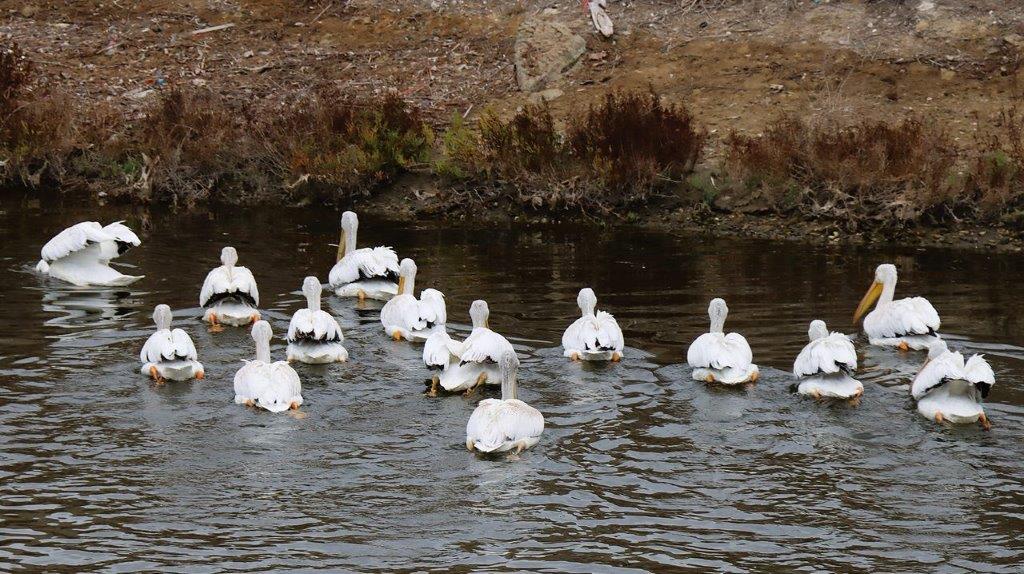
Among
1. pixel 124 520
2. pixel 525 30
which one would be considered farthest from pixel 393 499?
pixel 525 30

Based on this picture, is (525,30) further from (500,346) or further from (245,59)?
(500,346)

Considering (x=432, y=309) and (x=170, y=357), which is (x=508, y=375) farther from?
(x=170, y=357)

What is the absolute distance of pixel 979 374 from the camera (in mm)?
9953

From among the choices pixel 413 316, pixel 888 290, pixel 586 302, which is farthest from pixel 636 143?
pixel 413 316

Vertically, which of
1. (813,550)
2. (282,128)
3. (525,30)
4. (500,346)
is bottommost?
(813,550)

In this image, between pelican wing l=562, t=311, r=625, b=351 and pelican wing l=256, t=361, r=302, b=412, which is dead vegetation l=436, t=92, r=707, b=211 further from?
pelican wing l=256, t=361, r=302, b=412

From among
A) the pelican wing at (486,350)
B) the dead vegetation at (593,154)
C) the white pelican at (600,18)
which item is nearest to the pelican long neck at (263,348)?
the pelican wing at (486,350)

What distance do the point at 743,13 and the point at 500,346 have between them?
12380mm

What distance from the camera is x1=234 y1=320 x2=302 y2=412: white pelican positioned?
1039 cm

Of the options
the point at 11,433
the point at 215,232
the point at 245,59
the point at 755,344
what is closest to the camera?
the point at 11,433

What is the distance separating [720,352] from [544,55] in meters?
11.0

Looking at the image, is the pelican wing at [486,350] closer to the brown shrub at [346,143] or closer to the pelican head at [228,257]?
the pelican head at [228,257]

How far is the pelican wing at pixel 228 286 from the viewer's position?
519 inches

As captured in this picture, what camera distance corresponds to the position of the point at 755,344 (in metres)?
12.6
